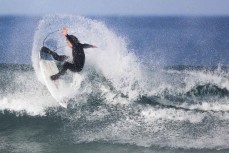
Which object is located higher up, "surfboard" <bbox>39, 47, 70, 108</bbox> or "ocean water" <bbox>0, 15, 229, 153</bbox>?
"surfboard" <bbox>39, 47, 70, 108</bbox>

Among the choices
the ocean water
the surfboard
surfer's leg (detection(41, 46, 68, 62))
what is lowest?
the ocean water

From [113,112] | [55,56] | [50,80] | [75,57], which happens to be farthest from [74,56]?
[113,112]

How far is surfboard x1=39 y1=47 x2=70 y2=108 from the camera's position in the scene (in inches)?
530

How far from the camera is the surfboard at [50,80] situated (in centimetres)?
1345

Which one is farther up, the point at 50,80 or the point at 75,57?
the point at 75,57

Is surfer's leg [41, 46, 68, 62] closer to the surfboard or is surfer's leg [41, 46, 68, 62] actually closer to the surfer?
the surfer

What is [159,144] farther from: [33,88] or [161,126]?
[33,88]

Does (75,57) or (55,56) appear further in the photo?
(55,56)

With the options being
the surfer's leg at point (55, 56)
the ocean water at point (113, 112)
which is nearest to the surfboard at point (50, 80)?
the surfer's leg at point (55, 56)

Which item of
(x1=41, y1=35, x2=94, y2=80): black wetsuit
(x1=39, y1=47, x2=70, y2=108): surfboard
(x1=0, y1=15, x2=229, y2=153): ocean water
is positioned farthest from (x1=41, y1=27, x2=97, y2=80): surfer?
(x1=0, y1=15, x2=229, y2=153): ocean water

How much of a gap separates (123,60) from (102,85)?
2675 mm

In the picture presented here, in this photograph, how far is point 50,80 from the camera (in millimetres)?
13430

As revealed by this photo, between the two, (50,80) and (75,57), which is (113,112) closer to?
(75,57)

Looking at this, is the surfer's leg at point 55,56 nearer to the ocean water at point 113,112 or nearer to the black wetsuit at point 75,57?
the black wetsuit at point 75,57
